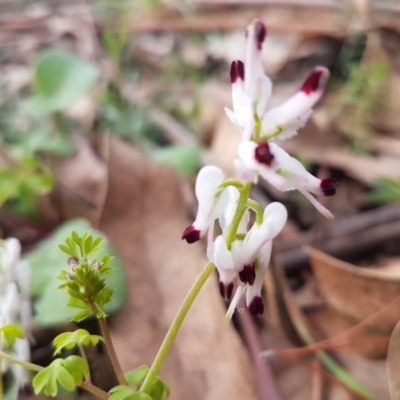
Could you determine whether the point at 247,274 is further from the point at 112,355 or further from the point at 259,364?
the point at 259,364

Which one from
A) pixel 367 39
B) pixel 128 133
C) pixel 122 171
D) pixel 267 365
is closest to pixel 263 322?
pixel 267 365

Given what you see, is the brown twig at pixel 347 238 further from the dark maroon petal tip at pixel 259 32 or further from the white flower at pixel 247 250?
the dark maroon petal tip at pixel 259 32

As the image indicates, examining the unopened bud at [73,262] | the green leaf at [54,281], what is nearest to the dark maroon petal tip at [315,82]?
the unopened bud at [73,262]

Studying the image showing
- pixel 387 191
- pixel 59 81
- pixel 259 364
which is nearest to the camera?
pixel 259 364

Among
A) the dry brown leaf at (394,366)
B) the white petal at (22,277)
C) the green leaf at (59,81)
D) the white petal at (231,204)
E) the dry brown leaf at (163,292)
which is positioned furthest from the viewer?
the green leaf at (59,81)

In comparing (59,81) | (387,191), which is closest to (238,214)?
(387,191)

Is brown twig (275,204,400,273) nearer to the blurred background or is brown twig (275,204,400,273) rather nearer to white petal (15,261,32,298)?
the blurred background
